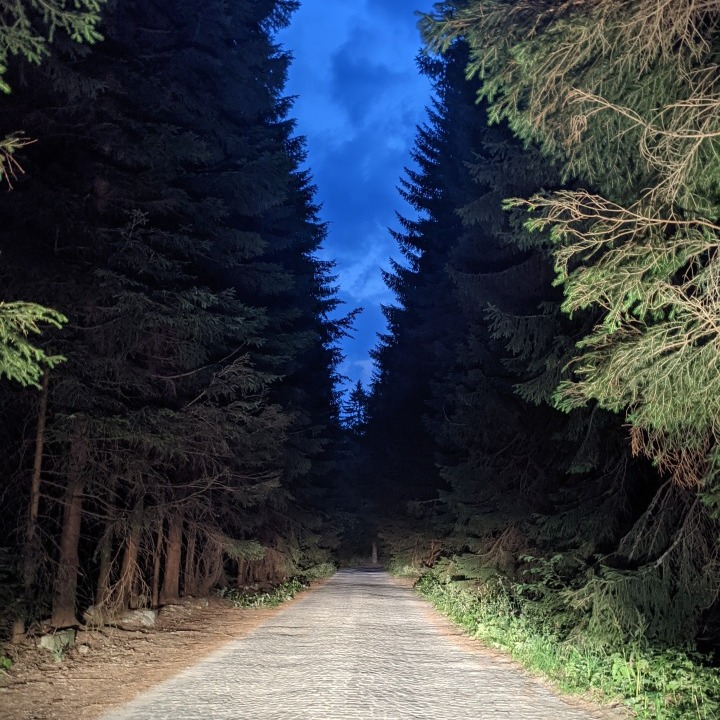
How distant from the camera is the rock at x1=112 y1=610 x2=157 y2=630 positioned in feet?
30.6

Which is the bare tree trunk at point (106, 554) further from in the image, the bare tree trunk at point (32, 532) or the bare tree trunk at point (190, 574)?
the bare tree trunk at point (190, 574)

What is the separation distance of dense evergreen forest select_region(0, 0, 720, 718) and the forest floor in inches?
28.0

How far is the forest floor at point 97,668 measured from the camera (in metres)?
5.38

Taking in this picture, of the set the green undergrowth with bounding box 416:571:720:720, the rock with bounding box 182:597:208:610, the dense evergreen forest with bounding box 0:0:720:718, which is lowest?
the rock with bounding box 182:597:208:610

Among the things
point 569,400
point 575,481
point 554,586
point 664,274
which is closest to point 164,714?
point 569,400

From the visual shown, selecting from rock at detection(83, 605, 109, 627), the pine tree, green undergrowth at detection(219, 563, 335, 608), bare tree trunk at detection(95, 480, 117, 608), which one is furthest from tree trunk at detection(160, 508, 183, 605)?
the pine tree

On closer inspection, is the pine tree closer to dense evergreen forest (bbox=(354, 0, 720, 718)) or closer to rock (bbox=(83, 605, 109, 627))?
dense evergreen forest (bbox=(354, 0, 720, 718))

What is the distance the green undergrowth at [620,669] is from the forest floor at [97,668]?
14.4 ft

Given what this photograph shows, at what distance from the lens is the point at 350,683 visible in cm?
629

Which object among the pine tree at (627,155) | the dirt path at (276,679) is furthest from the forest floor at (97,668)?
the pine tree at (627,155)

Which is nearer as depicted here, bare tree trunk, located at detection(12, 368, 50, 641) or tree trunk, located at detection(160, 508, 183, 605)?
bare tree trunk, located at detection(12, 368, 50, 641)

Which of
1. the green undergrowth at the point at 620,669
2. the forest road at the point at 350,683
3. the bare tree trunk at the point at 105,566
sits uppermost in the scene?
the bare tree trunk at the point at 105,566

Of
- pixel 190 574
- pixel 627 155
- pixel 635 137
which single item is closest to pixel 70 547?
pixel 190 574

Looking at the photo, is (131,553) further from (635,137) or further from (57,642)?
(635,137)
